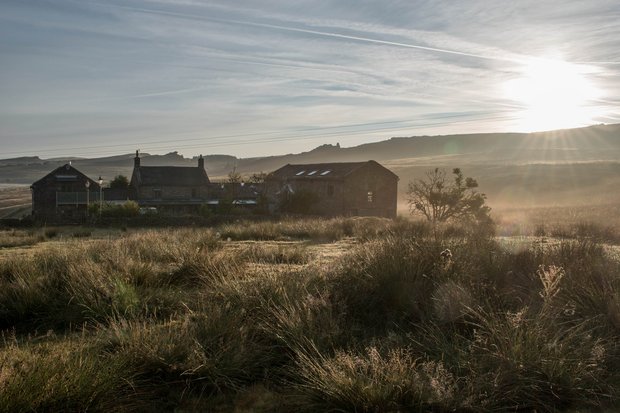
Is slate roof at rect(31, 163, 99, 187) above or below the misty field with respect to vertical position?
above

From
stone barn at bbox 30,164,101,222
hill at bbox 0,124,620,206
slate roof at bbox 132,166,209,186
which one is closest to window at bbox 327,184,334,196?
slate roof at bbox 132,166,209,186

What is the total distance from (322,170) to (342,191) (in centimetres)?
547

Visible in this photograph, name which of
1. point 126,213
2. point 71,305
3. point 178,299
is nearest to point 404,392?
point 178,299

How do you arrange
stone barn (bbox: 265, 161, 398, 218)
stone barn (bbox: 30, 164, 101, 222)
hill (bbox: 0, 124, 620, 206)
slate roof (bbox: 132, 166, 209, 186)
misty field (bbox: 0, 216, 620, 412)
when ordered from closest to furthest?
misty field (bbox: 0, 216, 620, 412) → stone barn (bbox: 265, 161, 398, 218) → stone barn (bbox: 30, 164, 101, 222) → slate roof (bbox: 132, 166, 209, 186) → hill (bbox: 0, 124, 620, 206)

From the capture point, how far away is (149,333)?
255 inches

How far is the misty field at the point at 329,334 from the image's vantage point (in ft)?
17.1

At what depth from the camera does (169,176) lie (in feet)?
209

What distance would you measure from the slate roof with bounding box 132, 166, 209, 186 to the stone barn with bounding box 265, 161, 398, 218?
1237 centimetres

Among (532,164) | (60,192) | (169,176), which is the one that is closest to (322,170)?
(169,176)

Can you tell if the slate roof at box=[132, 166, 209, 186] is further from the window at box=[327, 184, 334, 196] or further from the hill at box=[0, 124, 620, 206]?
the hill at box=[0, 124, 620, 206]

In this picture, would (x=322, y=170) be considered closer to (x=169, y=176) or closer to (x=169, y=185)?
(x=169, y=185)

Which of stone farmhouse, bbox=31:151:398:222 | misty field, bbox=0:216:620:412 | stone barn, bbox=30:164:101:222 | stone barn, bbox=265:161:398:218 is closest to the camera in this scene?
misty field, bbox=0:216:620:412

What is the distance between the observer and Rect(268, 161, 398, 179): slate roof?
2071 inches

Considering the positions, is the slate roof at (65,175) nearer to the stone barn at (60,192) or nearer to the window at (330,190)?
the stone barn at (60,192)
